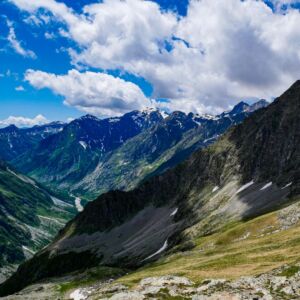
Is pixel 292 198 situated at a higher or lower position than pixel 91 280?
higher

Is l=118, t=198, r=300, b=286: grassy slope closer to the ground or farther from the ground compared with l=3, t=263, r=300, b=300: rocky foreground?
closer to the ground

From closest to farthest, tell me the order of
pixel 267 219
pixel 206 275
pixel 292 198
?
pixel 206 275 < pixel 267 219 < pixel 292 198

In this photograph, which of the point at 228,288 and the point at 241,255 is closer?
the point at 228,288

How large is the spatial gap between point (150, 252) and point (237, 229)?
61.3 metres

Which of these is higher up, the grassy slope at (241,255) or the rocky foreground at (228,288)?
the rocky foreground at (228,288)

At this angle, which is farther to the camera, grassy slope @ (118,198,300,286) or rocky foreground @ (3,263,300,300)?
grassy slope @ (118,198,300,286)

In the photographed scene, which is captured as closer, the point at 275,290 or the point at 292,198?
the point at 275,290

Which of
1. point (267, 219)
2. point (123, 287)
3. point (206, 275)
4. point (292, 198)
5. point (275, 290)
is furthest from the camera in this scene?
point (292, 198)

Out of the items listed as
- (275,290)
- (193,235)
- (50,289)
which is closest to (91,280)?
(50,289)

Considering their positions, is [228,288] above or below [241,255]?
above

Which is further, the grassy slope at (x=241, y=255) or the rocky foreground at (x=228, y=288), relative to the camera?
the grassy slope at (x=241, y=255)

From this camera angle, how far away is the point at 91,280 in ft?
472

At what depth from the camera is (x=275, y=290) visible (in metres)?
52.7

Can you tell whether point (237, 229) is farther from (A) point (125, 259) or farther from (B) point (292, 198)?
(A) point (125, 259)
